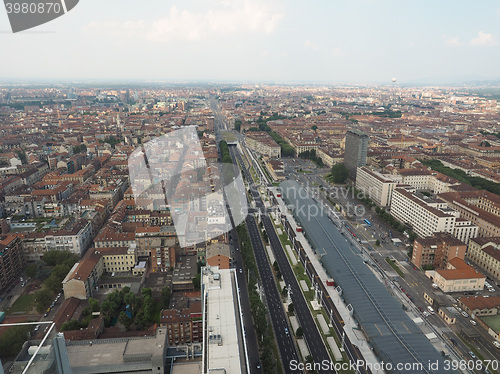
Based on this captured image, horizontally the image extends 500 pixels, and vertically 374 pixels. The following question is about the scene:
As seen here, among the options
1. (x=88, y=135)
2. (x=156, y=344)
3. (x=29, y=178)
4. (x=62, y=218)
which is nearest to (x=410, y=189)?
(x=156, y=344)

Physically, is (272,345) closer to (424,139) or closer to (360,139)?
(360,139)

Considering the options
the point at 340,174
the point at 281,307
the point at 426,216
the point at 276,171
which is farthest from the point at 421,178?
the point at 281,307

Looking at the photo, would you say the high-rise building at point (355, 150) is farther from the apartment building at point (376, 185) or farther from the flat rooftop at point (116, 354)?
the flat rooftop at point (116, 354)

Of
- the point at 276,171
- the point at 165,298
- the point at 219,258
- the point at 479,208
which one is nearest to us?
the point at 165,298

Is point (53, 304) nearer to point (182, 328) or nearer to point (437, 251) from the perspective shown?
point (182, 328)

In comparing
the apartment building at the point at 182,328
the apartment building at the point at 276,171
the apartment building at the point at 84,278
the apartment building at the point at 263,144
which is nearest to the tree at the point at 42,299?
the apartment building at the point at 84,278
